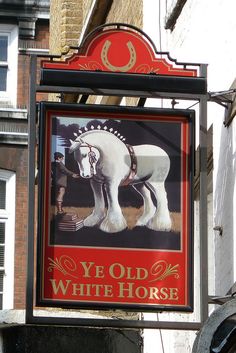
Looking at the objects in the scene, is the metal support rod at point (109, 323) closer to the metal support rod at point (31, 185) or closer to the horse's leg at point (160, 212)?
the metal support rod at point (31, 185)

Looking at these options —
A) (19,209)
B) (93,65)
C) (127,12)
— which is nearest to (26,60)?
(19,209)

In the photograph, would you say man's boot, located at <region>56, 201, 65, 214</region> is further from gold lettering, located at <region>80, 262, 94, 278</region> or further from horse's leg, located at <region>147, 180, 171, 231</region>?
horse's leg, located at <region>147, 180, 171, 231</region>

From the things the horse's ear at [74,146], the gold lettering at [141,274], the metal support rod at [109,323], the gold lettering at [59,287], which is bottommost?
the metal support rod at [109,323]

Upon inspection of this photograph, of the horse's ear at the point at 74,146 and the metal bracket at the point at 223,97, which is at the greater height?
the metal bracket at the point at 223,97

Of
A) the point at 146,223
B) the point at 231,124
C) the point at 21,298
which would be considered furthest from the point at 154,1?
the point at 21,298

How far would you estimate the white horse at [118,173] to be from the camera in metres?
7.78

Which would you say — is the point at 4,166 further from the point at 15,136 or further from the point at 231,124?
the point at 231,124

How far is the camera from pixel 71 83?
7980 mm

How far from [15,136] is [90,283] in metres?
17.5

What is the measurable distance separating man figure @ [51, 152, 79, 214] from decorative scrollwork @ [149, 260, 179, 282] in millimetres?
672

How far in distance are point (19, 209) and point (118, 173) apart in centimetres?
1675

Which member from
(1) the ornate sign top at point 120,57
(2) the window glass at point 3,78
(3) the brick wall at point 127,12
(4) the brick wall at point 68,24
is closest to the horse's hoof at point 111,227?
(1) the ornate sign top at point 120,57

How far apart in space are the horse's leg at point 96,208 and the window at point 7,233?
1634 cm

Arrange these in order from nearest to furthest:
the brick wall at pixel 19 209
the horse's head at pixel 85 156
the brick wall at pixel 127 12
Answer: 1. the horse's head at pixel 85 156
2. the brick wall at pixel 127 12
3. the brick wall at pixel 19 209
